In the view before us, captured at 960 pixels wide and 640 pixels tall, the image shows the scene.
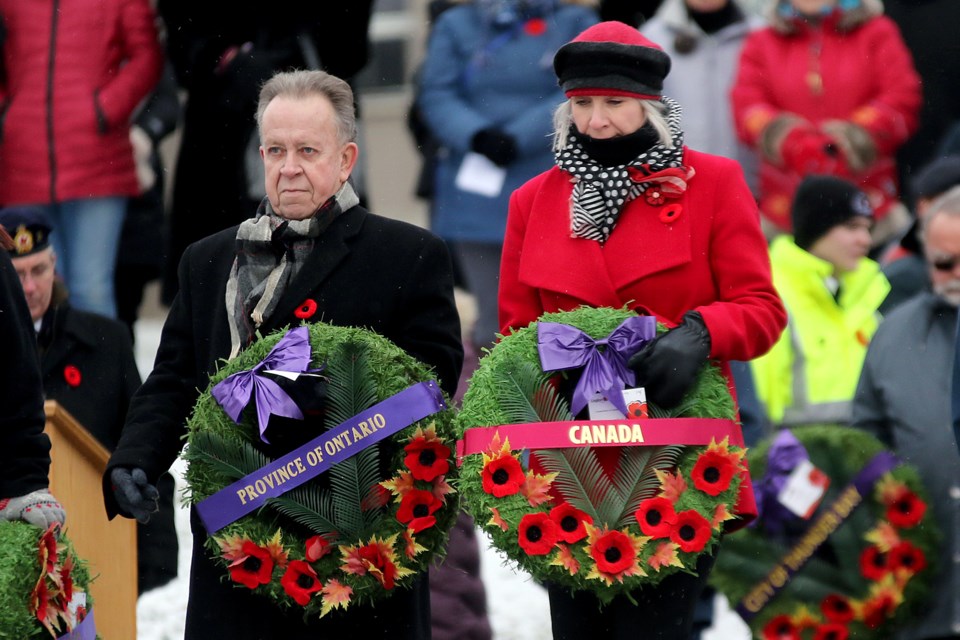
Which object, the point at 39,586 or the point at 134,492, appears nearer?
the point at 39,586

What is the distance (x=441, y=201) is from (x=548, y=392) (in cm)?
354

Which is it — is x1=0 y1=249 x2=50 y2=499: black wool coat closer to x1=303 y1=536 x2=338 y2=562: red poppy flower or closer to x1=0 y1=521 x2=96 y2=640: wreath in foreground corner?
x1=0 y1=521 x2=96 y2=640: wreath in foreground corner

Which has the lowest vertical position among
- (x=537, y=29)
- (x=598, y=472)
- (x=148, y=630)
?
(x=148, y=630)

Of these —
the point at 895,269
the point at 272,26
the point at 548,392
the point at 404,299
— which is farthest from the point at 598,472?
the point at 272,26

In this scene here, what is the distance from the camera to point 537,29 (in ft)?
27.9

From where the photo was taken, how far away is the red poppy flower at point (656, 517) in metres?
5.18

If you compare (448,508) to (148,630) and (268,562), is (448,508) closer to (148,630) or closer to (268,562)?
(268,562)

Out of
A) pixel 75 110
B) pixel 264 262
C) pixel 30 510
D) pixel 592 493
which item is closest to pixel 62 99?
pixel 75 110

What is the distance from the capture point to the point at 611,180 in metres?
5.57

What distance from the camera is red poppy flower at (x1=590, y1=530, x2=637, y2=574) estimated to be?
16.9 ft

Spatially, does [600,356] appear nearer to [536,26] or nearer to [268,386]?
[268,386]

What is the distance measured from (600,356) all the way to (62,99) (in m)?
4.21

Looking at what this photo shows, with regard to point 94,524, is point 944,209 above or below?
above

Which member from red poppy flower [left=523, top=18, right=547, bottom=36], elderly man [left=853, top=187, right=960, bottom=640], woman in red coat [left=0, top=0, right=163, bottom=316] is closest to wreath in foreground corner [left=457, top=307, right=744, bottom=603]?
elderly man [left=853, top=187, right=960, bottom=640]
